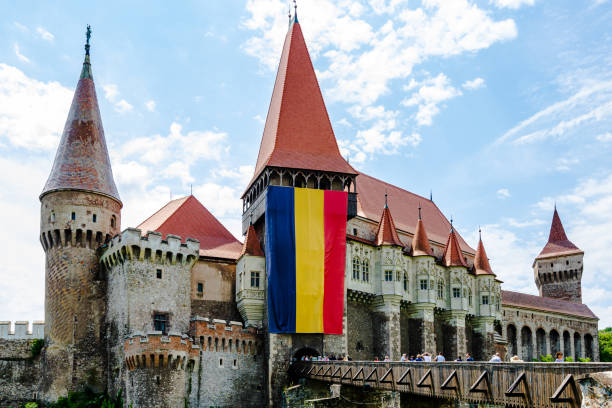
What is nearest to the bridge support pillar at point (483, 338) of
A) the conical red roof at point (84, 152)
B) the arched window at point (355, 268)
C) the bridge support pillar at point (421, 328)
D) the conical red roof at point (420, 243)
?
the bridge support pillar at point (421, 328)

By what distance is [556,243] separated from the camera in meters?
78.8

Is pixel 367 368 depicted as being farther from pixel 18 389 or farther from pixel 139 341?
pixel 18 389

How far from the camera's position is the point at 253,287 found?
1467 inches

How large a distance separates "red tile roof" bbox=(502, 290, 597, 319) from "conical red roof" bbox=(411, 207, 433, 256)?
1906 centimetres

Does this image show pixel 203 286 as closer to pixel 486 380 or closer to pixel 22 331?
pixel 22 331

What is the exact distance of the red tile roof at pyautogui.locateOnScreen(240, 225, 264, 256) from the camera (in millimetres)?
37750

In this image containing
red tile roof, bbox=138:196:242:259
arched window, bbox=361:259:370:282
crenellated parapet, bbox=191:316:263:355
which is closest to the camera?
Result: crenellated parapet, bbox=191:316:263:355

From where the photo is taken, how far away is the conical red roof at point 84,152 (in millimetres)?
37125

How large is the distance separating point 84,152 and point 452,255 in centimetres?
2611

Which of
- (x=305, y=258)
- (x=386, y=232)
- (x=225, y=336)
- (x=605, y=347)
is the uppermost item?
(x=386, y=232)

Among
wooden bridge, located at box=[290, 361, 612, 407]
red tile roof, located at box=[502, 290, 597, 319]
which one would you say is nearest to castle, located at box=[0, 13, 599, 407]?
wooden bridge, located at box=[290, 361, 612, 407]

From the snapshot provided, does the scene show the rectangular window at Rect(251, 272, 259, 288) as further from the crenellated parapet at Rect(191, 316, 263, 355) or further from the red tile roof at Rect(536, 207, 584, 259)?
the red tile roof at Rect(536, 207, 584, 259)

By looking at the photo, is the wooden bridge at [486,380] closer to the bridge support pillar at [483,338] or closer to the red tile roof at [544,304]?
the bridge support pillar at [483,338]

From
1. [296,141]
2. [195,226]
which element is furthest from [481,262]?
[195,226]
